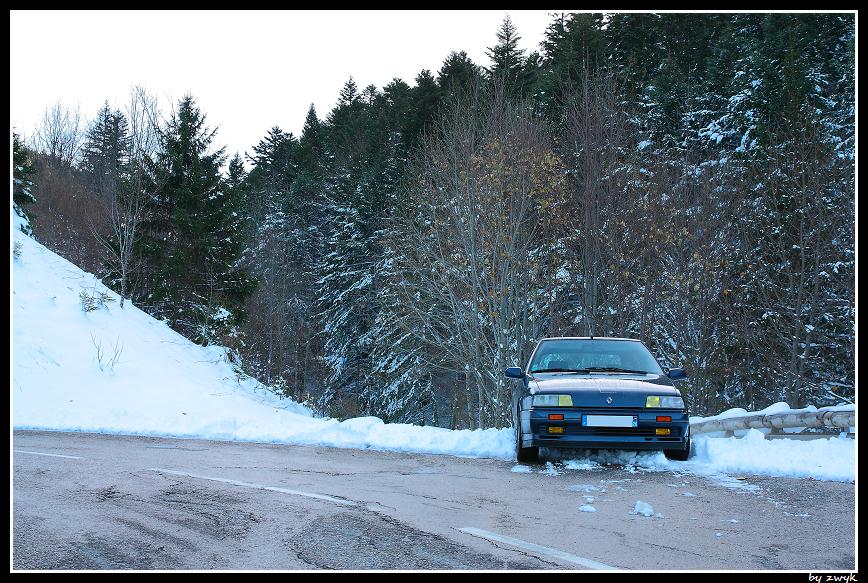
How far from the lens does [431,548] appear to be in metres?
5.34

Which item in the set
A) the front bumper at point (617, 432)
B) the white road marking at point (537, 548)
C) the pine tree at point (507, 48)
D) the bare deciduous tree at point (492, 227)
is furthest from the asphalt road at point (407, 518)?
the pine tree at point (507, 48)

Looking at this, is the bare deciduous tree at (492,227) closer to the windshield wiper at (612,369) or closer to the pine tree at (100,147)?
the windshield wiper at (612,369)

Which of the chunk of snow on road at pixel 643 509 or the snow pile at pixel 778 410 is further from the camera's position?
the snow pile at pixel 778 410

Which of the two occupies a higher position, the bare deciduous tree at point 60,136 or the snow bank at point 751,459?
the bare deciduous tree at point 60,136

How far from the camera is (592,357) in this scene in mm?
10844

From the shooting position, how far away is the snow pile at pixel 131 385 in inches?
503

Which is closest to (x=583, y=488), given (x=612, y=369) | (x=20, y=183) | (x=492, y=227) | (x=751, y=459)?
(x=751, y=459)

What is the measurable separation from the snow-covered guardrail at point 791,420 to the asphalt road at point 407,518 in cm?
153

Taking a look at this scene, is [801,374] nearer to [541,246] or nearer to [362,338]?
[541,246]

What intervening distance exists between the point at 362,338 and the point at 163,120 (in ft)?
51.2

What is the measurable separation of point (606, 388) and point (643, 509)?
9.42 ft

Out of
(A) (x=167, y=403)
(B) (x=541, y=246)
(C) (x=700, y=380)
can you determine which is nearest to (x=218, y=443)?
(A) (x=167, y=403)

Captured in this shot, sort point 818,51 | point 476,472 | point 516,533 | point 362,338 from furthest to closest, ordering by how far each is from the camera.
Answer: point 362,338 → point 818,51 → point 476,472 → point 516,533

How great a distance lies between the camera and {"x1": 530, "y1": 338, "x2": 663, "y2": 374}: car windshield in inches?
419
